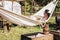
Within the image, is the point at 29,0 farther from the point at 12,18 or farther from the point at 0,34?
the point at 12,18

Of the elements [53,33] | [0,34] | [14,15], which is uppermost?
[14,15]

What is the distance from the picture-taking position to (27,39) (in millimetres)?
4918

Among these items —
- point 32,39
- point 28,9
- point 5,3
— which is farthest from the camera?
point 28,9

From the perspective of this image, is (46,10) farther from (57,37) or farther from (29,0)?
(29,0)

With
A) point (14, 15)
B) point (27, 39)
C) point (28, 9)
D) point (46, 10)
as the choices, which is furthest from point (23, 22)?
point (28, 9)

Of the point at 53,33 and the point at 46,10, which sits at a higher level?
the point at 46,10

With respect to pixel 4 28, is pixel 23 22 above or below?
above

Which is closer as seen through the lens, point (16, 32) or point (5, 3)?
point (16, 32)

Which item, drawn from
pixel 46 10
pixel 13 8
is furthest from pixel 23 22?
pixel 13 8

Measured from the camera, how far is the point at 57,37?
5160 millimetres

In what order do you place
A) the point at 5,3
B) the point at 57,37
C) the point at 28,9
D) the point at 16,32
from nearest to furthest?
the point at 57,37
the point at 16,32
the point at 5,3
the point at 28,9

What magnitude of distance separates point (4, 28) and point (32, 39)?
10.2 ft

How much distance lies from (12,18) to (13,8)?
2505mm

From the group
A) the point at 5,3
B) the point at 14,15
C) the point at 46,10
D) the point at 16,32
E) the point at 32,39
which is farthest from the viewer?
the point at 5,3
